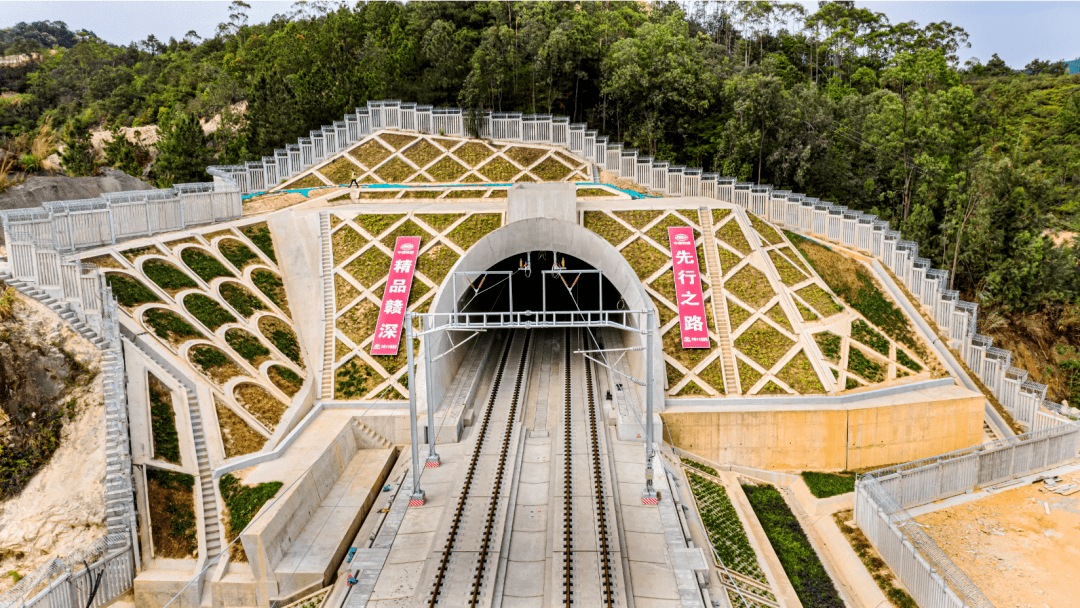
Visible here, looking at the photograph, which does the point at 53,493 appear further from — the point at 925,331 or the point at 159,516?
the point at 925,331

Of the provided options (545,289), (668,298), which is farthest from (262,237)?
(668,298)

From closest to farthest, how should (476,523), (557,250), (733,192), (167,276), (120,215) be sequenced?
(476,523) < (167,276) < (120,215) < (557,250) < (733,192)

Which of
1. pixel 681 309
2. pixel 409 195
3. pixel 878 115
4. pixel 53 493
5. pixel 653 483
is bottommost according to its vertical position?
pixel 653 483

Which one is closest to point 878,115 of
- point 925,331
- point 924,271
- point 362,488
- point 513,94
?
point 924,271

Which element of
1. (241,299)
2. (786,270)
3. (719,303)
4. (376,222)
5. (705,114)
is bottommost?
(719,303)

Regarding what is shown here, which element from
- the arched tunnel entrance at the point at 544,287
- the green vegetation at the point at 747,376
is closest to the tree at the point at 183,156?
the arched tunnel entrance at the point at 544,287

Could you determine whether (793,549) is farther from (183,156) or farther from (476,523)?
(183,156)
